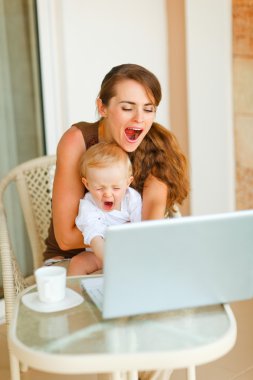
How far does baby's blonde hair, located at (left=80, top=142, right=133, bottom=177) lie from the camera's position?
2.22 m

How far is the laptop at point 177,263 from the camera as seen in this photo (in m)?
1.60

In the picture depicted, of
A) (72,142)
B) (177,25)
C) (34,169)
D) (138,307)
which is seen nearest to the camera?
(138,307)

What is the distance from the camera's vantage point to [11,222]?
11.2 feet

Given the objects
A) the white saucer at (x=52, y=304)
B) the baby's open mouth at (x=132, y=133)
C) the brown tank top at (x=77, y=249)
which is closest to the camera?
the white saucer at (x=52, y=304)

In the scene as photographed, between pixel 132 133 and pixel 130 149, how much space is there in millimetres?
49

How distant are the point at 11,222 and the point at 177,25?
4.16ft

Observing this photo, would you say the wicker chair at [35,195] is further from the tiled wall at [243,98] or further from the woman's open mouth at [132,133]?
the tiled wall at [243,98]

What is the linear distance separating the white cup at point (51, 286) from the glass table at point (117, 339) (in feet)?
0.17

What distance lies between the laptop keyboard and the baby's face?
1.13 ft

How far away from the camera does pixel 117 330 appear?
5.45 feet

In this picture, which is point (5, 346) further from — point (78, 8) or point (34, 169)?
point (78, 8)

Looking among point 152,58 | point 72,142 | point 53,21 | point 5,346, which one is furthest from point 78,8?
point 5,346

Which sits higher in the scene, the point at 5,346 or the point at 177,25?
the point at 177,25

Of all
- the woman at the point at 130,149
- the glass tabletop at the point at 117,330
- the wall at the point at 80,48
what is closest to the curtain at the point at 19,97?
the wall at the point at 80,48
